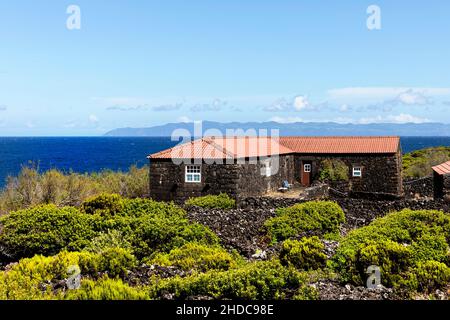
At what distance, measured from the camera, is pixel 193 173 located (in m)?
29.2

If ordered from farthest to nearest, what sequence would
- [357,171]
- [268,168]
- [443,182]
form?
[357,171] < [268,168] < [443,182]

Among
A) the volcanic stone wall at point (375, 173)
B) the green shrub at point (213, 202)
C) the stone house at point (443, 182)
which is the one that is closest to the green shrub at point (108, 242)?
the green shrub at point (213, 202)

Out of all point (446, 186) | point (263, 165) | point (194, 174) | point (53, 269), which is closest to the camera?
point (53, 269)

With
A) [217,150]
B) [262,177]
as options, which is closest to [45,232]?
[217,150]

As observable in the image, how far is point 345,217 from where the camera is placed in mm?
19625

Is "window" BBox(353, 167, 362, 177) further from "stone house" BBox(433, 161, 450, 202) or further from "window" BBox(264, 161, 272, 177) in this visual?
"stone house" BBox(433, 161, 450, 202)

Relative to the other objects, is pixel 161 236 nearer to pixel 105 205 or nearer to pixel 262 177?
pixel 105 205

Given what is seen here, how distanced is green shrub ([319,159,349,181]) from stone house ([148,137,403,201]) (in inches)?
9.9

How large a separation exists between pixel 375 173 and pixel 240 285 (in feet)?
94.5

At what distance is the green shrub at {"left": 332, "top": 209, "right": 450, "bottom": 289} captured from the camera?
1102 cm

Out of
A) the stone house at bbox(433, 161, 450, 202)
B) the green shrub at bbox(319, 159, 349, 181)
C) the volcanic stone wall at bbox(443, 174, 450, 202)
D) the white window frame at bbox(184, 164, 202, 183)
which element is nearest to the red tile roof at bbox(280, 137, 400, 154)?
the green shrub at bbox(319, 159, 349, 181)

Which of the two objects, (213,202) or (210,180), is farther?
(210,180)
